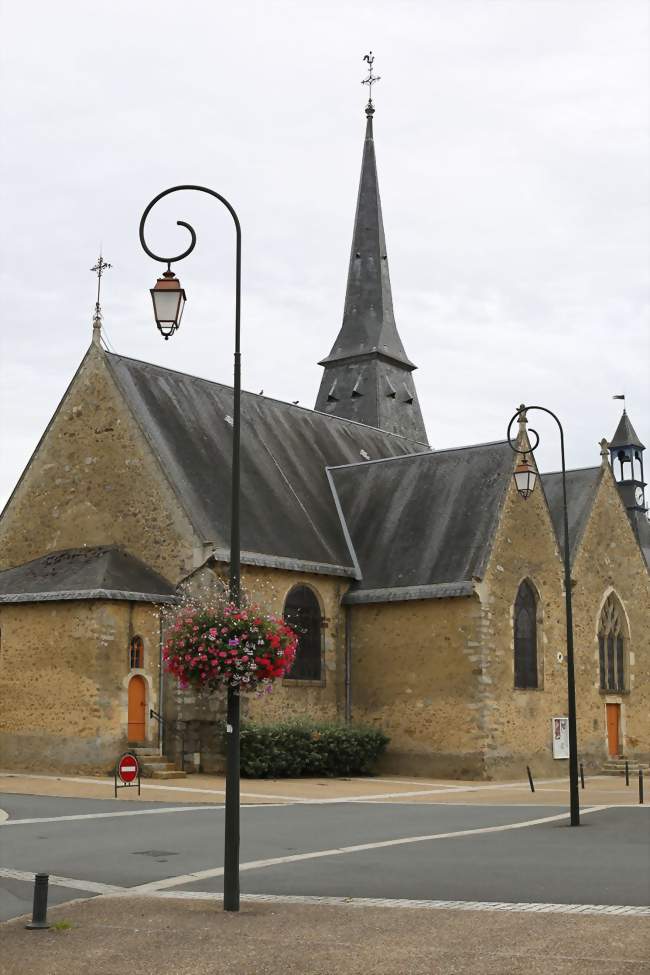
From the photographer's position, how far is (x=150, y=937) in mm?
8492

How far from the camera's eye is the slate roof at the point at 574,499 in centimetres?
3553

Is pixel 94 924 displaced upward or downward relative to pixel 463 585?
downward

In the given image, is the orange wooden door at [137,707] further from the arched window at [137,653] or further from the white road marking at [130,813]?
the white road marking at [130,813]

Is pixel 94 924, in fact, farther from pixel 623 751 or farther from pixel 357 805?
pixel 623 751

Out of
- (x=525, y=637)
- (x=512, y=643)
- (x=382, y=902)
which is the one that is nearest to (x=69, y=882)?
(x=382, y=902)

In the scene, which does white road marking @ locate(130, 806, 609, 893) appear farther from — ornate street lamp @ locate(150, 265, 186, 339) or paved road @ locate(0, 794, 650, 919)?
ornate street lamp @ locate(150, 265, 186, 339)

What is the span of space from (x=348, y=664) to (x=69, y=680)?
8.34 m

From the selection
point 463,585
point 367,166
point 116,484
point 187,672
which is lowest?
point 187,672

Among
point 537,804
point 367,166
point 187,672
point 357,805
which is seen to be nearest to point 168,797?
point 357,805

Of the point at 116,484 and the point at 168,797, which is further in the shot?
the point at 116,484

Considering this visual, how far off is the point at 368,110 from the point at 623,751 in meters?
31.7

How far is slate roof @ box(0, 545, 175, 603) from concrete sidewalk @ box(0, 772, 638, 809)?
4.07 m

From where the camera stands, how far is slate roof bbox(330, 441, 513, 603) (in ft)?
98.0

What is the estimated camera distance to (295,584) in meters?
30.0
